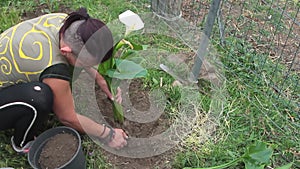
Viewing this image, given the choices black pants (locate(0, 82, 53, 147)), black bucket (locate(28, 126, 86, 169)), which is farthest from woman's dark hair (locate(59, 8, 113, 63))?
black bucket (locate(28, 126, 86, 169))

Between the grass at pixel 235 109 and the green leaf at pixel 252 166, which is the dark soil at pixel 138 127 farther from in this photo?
the green leaf at pixel 252 166

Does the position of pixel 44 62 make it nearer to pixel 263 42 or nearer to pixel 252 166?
pixel 252 166

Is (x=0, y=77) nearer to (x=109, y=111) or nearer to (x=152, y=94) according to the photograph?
(x=109, y=111)

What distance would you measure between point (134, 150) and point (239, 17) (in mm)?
1549

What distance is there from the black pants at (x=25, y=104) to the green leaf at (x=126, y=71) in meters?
0.32

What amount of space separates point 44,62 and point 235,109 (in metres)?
1.19

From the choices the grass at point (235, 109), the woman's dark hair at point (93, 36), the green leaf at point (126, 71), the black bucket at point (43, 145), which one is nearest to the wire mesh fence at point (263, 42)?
the grass at point (235, 109)

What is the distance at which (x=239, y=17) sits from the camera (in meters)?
3.16

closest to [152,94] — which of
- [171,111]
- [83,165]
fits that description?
[171,111]

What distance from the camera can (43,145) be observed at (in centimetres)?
194

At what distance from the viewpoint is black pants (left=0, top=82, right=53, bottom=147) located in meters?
1.88

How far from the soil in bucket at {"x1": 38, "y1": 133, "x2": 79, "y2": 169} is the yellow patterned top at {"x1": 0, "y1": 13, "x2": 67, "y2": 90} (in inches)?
12.5

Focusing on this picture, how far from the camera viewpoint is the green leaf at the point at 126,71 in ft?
6.40

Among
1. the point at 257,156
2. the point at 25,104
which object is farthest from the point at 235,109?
the point at 25,104
